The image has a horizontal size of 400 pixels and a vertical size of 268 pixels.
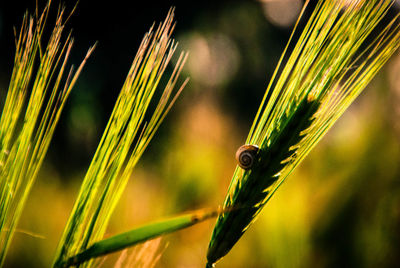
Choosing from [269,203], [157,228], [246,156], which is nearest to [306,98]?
[246,156]

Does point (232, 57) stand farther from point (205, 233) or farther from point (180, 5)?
point (205, 233)

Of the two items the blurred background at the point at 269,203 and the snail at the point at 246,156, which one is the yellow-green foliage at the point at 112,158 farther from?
the blurred background at the point at 269,203

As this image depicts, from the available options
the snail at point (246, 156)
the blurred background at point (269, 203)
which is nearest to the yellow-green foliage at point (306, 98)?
the snail at point (246, 156)

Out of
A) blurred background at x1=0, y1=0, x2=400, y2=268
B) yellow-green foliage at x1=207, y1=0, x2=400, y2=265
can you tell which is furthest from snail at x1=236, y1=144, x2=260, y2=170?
blurred background at x1=0, y1=0, x2=400, y2=268

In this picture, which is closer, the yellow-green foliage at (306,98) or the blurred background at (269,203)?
the yellow-green foliage at (306,98)

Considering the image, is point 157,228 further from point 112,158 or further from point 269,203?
point 269,203

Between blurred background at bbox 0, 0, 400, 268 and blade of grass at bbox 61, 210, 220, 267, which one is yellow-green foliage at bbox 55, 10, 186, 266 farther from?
blurred background at bbox 0, 0, 400, 268

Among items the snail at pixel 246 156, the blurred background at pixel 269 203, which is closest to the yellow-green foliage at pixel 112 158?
the snail at pixel 246 156

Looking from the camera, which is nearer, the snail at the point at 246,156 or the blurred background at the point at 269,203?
the snail at the point at 246,156

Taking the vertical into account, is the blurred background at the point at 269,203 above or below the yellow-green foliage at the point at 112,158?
below
